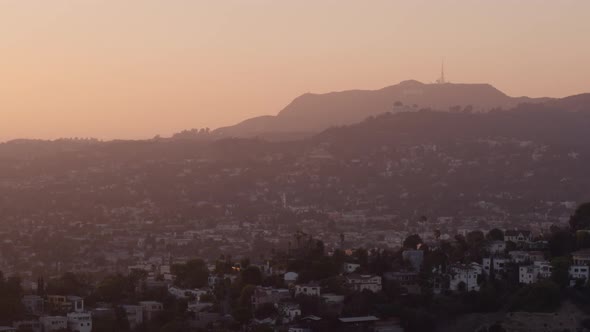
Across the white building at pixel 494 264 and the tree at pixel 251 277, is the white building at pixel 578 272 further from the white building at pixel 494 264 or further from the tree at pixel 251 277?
the tree at pixel 251 277

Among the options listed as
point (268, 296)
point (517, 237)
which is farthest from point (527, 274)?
point (268, 296)

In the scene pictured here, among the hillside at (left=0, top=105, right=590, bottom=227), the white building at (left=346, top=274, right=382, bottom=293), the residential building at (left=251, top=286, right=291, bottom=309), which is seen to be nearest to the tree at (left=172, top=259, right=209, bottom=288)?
the residential building at (left=251, top=286, right=291, bottom=309)

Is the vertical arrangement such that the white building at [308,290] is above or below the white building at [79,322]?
above

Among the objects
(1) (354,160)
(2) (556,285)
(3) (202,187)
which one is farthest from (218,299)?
(1) (354,160)

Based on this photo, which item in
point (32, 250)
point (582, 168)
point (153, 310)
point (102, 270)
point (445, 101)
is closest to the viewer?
point (153, 310)

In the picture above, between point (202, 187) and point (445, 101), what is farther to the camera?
point (445, 101)

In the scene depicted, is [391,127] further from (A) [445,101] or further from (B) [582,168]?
(A) [445,101]

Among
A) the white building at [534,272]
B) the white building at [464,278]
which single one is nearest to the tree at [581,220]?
the white building at [534,272]
